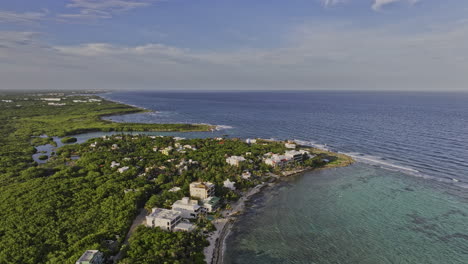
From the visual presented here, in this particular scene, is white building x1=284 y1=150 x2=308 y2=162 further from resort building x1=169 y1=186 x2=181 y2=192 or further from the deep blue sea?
resort building x1=169 y1=186 x2=181 y2=192

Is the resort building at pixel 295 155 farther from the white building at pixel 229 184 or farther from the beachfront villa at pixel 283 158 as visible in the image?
the white building at pixel 229 184

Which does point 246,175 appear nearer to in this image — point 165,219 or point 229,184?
point 229,184

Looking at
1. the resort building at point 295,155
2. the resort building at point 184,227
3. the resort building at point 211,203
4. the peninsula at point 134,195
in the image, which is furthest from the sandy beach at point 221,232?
the resort building at point 295,155

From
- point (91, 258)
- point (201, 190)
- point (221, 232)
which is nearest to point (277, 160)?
point (201, 190)

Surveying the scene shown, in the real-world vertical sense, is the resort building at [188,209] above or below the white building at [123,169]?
below

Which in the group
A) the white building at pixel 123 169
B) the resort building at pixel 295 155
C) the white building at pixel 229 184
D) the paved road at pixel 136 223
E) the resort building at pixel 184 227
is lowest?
the paved road at pixel 136 223

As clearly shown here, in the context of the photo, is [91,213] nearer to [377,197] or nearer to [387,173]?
[377,197]
